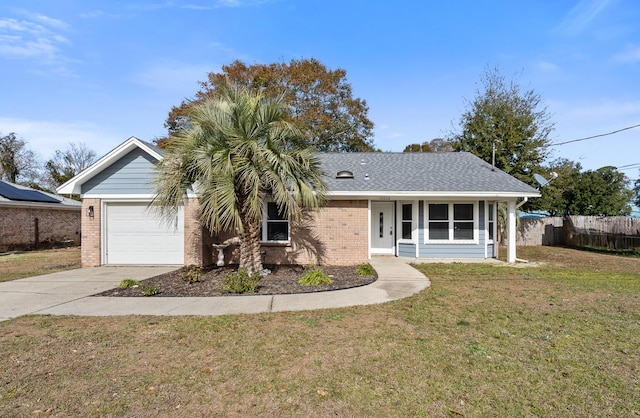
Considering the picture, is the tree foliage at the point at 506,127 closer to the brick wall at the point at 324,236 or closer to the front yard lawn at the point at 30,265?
the brick wall at the point at 324,236

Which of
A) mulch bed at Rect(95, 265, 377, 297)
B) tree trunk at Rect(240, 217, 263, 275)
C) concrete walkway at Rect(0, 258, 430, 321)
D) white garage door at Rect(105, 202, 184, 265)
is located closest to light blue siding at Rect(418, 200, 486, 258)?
mulch bed at Rect(95, 265, 377, 297)

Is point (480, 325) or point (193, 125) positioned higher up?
point (193, 125)

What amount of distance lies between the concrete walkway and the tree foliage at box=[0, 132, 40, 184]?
35.4 m

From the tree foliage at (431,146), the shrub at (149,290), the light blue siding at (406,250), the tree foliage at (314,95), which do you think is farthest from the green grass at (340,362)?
the tree foliage at (431,146)

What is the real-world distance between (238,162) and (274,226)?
178 inches

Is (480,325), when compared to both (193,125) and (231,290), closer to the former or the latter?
(231,290)

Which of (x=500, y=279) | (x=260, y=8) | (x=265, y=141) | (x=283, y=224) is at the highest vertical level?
(x=260, y=8)

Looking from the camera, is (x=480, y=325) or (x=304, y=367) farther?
(x=480, y=325)

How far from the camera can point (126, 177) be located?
38.8 ft

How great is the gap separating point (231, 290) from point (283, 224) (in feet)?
15.9

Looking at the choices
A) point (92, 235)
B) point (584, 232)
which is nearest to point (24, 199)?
point (92, 235)

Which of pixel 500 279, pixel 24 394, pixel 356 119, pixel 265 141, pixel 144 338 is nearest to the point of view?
pixel 24 394

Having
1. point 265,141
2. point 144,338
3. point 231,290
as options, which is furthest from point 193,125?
point 144,338

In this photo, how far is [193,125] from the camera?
891cm
